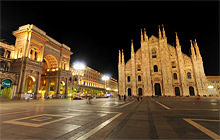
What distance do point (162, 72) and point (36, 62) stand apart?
133ft

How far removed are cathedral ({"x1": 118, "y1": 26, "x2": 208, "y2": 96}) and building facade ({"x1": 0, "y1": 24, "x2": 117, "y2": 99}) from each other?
80.8 ft

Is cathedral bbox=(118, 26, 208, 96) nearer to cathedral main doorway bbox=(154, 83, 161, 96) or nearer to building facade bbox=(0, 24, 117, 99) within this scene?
cathedral main doorway bbox=(154, 83, 161, 96)

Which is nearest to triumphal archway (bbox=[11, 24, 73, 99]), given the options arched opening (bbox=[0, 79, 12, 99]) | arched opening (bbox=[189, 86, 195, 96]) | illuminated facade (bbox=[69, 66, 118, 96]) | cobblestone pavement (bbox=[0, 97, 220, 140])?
arched opening (bbox=[0, 79, 12, 99])

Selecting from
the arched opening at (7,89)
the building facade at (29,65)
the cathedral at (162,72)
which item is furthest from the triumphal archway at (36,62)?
the cathedral at (162,72)

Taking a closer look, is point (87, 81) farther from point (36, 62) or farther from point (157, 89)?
point (157, 89)

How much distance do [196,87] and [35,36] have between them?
171 feet

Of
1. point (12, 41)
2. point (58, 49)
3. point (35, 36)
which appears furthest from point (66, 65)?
point (12, 41)

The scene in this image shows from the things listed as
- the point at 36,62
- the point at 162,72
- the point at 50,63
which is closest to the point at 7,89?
the point at 36,62

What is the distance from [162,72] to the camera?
129 feet

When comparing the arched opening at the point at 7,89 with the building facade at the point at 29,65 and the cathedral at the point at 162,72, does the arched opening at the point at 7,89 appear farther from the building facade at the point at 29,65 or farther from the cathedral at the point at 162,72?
the cathedral at the point at 162,72

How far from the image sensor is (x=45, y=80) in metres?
37.8

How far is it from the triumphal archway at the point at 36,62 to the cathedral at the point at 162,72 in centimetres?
2340

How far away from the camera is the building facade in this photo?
2439 cm

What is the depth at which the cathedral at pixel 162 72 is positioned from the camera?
36.9 metres
